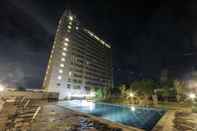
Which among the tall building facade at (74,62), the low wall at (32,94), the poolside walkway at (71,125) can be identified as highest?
the tall building facade at (74,62)

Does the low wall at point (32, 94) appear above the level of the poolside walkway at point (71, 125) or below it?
below

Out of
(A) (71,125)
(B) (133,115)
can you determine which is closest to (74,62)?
(B) (133,115)

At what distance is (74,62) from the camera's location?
54.4 m

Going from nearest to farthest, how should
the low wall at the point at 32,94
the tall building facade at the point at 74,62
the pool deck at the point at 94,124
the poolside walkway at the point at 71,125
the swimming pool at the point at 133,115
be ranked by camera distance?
the pool deck at the point at 94,124
the poolside walkway at the point at 71,125
the swimming pool at the point at 133,115
the low wall at the point at 32,94
the tall building facade at the point at 74,62

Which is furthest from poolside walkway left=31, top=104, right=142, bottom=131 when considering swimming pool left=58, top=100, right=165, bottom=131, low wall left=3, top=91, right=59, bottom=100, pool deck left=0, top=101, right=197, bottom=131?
low wall left=3, top=91, right=59, bottom=100

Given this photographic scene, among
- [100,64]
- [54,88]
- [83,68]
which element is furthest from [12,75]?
[100,64]

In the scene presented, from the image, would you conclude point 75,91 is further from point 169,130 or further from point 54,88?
point 169,130

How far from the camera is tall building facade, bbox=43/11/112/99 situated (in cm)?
4641

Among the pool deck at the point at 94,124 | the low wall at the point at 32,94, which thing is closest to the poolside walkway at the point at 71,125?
the pool deck at the point at 94,124

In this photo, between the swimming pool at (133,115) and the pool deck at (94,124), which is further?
the swimming pool at (133,115)

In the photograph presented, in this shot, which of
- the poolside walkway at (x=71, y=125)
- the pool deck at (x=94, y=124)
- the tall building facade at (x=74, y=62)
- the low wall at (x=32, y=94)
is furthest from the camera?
the tall building facade at (x=74, y=62)

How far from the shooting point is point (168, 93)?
26.7 m

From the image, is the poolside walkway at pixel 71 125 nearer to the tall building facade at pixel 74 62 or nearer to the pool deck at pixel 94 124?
the pool deck at pixel 94 124

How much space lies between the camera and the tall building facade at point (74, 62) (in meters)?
46.4
